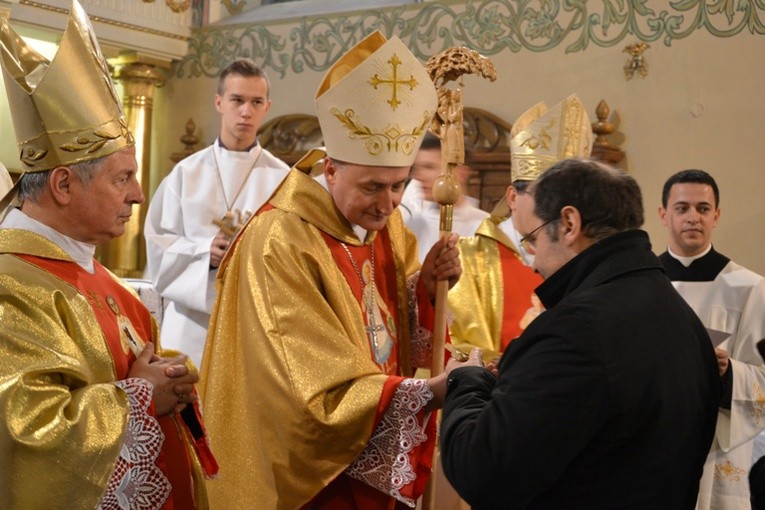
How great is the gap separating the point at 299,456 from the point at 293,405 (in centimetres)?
14

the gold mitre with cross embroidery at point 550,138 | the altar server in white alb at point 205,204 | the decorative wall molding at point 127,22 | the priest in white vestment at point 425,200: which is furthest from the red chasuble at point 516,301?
the decorative wall molding at point 127,22

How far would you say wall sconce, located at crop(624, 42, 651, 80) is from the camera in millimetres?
7094

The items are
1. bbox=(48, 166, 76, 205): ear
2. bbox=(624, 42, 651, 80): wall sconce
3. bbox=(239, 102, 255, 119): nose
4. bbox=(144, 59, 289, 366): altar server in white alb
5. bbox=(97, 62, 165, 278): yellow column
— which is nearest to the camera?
bbox=(48, 166, 76, 205): ear

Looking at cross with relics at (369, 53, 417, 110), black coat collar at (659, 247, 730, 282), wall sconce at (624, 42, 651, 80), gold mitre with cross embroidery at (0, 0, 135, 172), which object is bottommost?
black coat collar at (659, 247, 730, 282)

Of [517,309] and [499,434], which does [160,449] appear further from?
[517,309]

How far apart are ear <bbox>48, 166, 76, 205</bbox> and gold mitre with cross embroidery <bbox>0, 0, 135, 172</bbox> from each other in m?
0.02

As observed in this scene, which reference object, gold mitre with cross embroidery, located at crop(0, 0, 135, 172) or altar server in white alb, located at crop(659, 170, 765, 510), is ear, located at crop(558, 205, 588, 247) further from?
altar server in white alb, located at crop(659, 170, 765, 510)

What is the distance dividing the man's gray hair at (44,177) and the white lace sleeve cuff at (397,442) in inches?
38.7

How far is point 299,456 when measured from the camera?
281 cm

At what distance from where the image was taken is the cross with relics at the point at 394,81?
9.95 feet

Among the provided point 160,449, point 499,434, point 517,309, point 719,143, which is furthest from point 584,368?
point 719,143

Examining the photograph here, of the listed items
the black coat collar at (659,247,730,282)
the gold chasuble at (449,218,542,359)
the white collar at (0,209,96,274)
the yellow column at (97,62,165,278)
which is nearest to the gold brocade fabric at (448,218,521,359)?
the gold chasuble at (449,218,542,359)

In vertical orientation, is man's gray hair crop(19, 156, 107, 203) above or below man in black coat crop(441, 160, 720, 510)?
above

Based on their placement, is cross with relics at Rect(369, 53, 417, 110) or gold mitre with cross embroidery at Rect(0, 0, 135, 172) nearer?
gold mitre with cross embroidery at Rect(0, 0, 135, 172)
